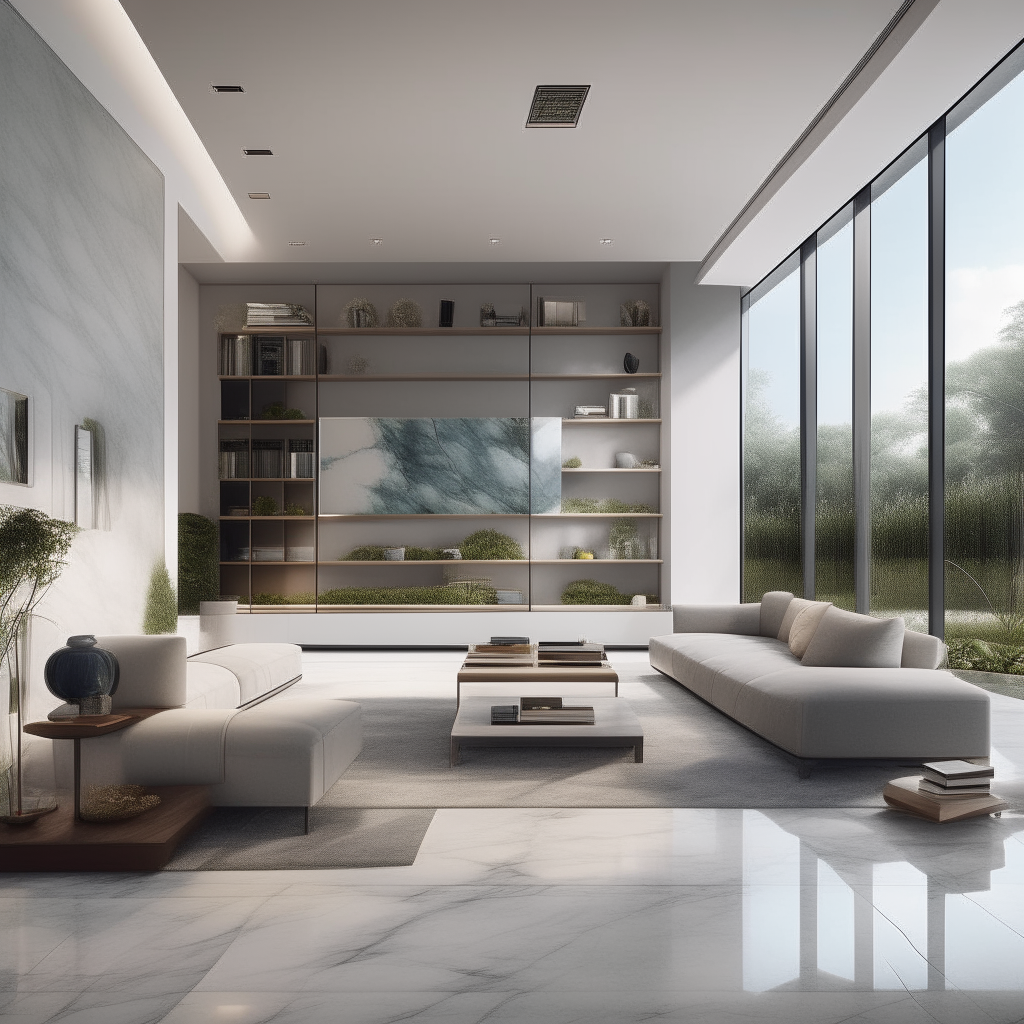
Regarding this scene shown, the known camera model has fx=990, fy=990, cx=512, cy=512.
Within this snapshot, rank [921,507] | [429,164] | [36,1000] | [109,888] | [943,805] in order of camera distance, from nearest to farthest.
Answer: [36,1000]
[109,888]
[943,805]
[921,507]
[429,164]

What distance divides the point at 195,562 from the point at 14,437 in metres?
4.90

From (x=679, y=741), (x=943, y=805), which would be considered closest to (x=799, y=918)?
(x=943, y=805)

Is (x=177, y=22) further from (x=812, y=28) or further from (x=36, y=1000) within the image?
(x=36, y=1000)

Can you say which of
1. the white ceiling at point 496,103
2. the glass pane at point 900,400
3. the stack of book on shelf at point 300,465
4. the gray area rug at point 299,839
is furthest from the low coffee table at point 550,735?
the stack of book on shelf at point 300,465

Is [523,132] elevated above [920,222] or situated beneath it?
elevated above

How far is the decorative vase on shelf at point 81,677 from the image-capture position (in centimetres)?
336

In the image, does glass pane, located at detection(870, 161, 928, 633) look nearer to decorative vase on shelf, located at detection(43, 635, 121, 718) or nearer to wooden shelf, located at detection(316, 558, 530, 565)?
wooden shelf, located at detection(316, 558, 530, 565)

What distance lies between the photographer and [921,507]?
5637 mm

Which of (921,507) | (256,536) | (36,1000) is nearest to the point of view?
(36,1000)

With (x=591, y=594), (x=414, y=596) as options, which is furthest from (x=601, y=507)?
(x=414, y=596)

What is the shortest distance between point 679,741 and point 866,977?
8.69ft

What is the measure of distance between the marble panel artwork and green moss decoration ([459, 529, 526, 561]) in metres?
0.31

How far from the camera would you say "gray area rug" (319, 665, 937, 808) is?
381 centimetres

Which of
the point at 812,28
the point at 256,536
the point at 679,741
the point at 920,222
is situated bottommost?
the point at 679,741
